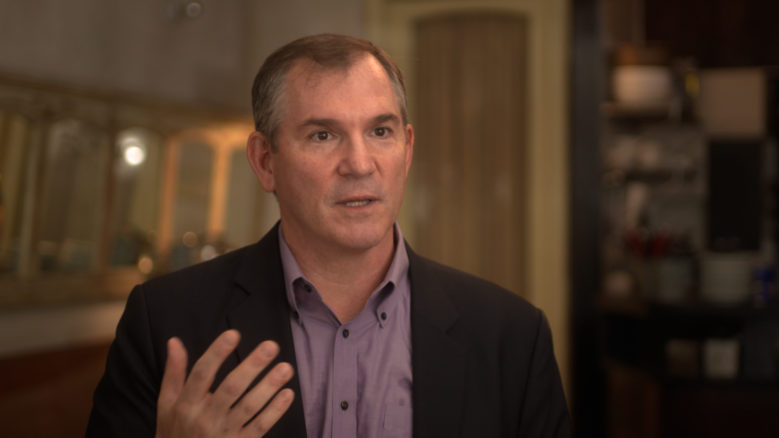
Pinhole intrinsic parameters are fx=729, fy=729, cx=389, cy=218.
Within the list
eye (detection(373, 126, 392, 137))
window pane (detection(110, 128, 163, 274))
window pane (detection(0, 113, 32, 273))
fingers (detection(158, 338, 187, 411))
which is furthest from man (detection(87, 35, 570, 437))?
window pane (detection(110, 128, 163, 274))

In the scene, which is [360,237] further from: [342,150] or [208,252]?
[208,252]

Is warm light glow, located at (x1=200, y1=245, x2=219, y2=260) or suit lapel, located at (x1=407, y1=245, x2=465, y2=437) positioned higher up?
suit lapel, located at (x1=407, y1=245, x2=465, y2=437)

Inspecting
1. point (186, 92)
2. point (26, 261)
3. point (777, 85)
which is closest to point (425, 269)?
point (26, 261)

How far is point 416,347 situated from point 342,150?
1.12 feet

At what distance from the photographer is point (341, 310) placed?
119 cm

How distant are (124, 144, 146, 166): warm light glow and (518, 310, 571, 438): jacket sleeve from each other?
244 centimetres

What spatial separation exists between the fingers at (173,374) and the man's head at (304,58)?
357mm

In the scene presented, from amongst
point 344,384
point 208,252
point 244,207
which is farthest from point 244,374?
point 244,207

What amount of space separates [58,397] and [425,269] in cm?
169

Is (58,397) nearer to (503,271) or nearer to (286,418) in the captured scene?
(286,418)

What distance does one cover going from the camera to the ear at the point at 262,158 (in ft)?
3.84

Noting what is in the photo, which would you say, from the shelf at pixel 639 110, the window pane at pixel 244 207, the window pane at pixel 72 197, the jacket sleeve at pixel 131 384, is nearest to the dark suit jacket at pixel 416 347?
the jacket sleeve at pixel 131 384

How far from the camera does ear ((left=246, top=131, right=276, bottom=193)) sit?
1.17 metres

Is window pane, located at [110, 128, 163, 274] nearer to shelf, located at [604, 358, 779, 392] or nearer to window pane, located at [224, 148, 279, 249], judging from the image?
window pane, located at [224, 148, 279, 249]
